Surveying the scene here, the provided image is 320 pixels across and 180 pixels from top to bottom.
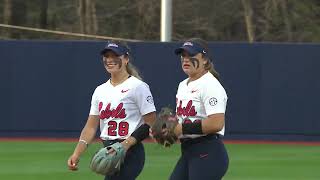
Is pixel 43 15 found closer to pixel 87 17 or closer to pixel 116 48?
pixel 87 17

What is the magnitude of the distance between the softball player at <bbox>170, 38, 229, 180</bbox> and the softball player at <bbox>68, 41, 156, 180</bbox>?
12.2 inches

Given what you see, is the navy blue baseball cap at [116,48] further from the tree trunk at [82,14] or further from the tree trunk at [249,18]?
the tree trunk at [82,14]

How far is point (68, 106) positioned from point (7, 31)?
1404 centimetres

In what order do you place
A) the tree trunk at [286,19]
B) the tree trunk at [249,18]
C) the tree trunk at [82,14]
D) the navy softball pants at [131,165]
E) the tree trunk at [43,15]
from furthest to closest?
the tree trunk at [43,15], the tree trunk at [82,14], the tree trunk at [286,19], the tree trunk at [249,18], the navy softball pants at [131,165]

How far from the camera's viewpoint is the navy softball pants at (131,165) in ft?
19.4

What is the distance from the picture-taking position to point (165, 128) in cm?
569

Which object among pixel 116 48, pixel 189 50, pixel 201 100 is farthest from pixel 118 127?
pixel 189 50

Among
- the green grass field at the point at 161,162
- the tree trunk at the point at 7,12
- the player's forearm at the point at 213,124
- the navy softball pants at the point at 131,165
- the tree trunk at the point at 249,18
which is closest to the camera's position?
the player's forearm at the point at 213,124

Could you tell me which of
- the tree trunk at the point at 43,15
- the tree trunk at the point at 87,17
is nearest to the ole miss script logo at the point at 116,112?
the tree trunk at the point at 87,17

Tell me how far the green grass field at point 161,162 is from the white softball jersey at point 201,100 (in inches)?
189

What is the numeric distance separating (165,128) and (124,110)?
443mm

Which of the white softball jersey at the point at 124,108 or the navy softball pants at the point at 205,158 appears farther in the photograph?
the white softball jersey at the point at 124,108

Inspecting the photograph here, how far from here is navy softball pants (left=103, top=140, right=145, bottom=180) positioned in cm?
592

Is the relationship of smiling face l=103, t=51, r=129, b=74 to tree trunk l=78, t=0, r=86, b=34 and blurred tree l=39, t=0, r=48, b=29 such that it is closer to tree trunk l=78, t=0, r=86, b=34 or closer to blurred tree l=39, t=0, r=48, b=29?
tree trunk l=78, t=0, r=86, b=34
